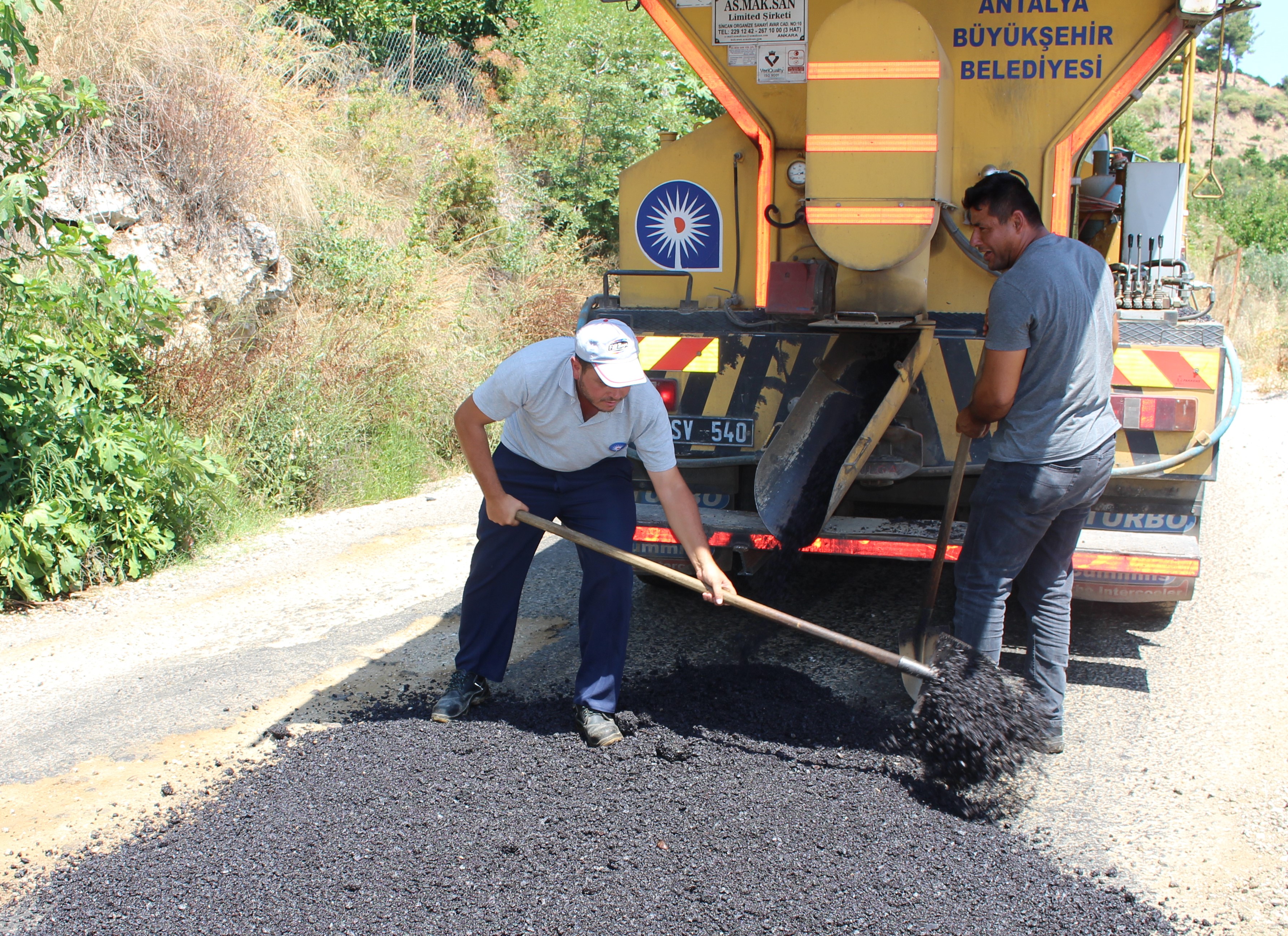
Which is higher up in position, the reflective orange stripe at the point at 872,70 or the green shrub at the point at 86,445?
the reflective orange stripe at the point at 872,70

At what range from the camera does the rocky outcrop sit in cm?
695

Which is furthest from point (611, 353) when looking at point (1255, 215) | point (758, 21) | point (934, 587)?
point (1255, 215)

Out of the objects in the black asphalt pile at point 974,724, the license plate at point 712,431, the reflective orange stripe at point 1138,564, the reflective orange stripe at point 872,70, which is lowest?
the black asphalt pile at point 974,724

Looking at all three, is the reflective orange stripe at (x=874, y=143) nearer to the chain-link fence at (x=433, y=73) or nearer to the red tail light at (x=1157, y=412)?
the red tail light at (x=1157, y=412)

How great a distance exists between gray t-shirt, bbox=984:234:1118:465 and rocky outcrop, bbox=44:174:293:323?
5.63m

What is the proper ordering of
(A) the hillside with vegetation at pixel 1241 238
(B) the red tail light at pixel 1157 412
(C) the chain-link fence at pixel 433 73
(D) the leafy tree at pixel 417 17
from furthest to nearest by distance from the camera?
(D) the leafy tree at pixel 417 17, (C) the chain-link fence at pixel 433 73, (A) the hillside with vegetation at pixel 1241 238, (B) the red tail light at pixel 1157 412

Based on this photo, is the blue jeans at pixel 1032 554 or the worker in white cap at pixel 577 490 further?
the worker in white cap at pixel 577 490

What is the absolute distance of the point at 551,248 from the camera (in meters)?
12.1

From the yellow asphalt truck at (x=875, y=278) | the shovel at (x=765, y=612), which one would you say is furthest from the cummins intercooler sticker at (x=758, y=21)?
the shovel at (x=765, y=612)

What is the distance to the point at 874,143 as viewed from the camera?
3297 mm

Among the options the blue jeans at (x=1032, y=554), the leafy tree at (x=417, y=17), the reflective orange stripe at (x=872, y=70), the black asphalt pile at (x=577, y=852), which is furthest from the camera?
the leafy tree at (x=417, y=17)

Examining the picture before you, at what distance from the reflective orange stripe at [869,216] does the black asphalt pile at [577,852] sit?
173 centimetres

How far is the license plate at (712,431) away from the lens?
4.07 m

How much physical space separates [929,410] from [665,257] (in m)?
1.31
